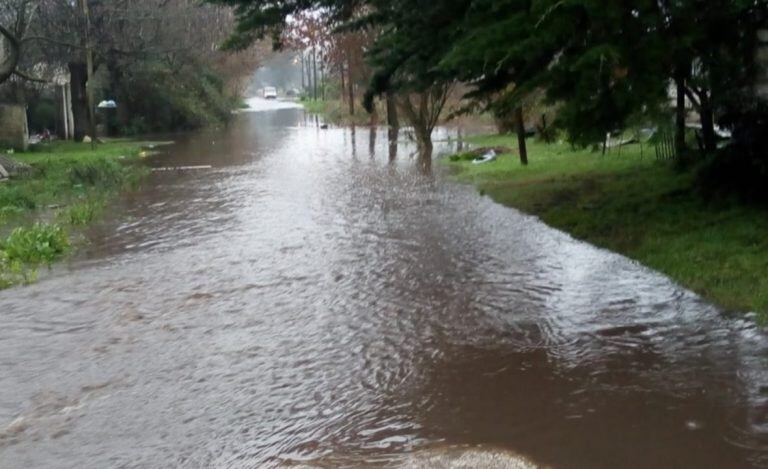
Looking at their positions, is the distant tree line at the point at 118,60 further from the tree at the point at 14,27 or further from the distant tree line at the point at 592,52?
the distant tree line at the point at 592,52

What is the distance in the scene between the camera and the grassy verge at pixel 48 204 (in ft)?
36.9


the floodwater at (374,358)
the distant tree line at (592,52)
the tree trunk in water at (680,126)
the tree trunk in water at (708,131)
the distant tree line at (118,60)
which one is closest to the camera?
the floodwater at (374,358)

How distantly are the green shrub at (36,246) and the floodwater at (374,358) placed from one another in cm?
49

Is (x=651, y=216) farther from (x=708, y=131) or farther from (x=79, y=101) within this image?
(x=79, y=101)

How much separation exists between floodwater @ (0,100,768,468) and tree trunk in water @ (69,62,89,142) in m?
25.4

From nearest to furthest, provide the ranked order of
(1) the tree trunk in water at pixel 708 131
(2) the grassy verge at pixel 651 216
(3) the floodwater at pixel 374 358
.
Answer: (3) the floodwater at pixel 374 358 → (2) the grassy verge at pixel 651 216 → (1) the tree trunk in water at pixel 708 131

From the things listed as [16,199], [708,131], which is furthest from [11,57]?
[708,131]

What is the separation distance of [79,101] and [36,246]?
27.2 meters

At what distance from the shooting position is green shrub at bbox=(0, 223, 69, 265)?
11.2 m

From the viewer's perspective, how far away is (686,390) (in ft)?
19.4

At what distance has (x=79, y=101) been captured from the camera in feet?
120

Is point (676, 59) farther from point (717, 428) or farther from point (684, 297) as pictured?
point (717, 428)

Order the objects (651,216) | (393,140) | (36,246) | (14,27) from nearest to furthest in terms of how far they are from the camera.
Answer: (36,246)
(651,216)
(14,27)
(393,140)

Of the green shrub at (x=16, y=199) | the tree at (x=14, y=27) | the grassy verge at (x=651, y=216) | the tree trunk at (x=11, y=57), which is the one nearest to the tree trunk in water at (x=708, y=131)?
the grassy verge at (x=651, y=216)
